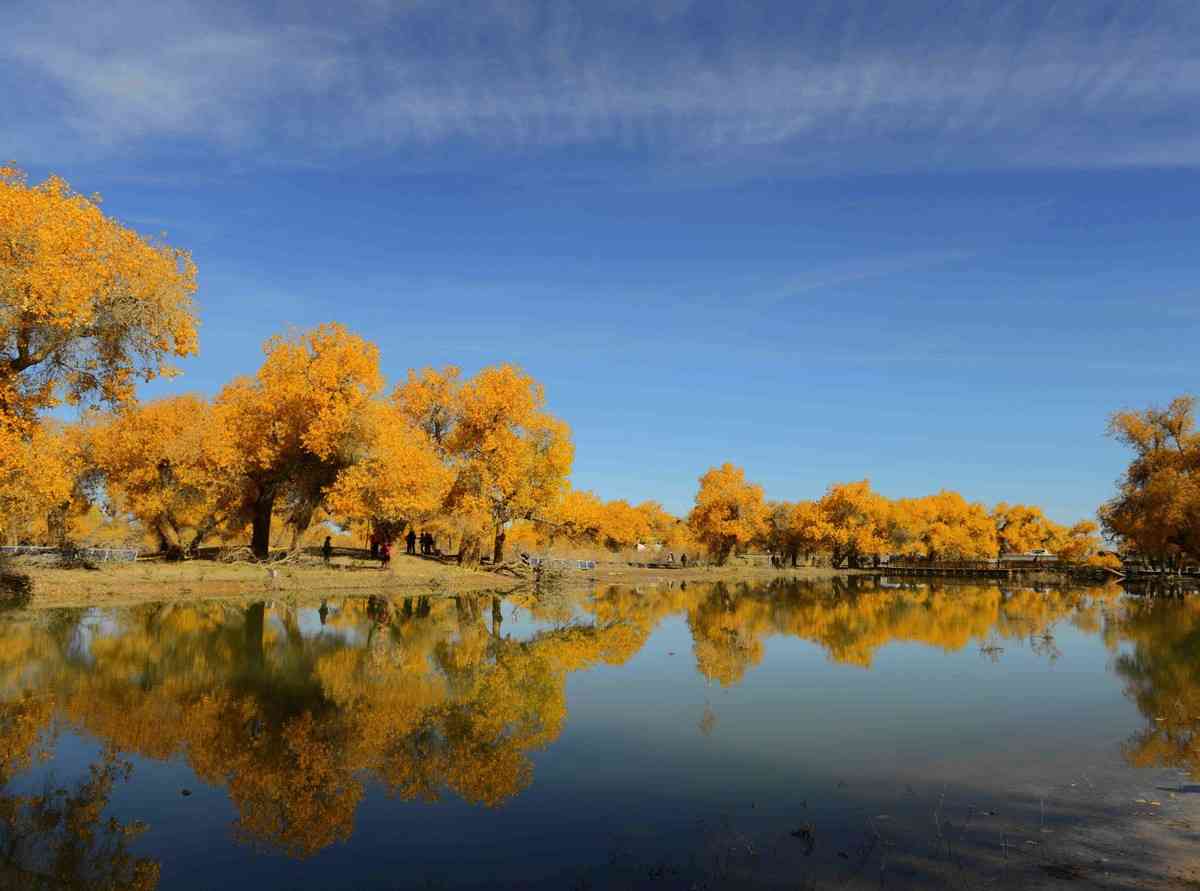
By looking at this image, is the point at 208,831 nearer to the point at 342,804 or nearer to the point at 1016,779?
the point at 342,804

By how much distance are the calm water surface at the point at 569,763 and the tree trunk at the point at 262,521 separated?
72.3 feet

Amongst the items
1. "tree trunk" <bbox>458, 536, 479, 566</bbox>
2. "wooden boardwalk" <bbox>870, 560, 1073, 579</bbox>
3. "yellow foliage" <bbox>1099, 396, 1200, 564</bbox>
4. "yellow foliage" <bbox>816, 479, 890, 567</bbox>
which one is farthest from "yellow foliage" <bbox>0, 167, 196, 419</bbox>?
"wooden boardwalk" <bbox>870, 560, 1073, 579</bbox>

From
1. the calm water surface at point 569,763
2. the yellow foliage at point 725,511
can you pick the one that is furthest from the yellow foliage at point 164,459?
the yellow foliage at point 725,511

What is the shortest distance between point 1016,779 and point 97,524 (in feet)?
283

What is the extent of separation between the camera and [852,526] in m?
98.8

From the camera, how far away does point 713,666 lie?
73.5 feet

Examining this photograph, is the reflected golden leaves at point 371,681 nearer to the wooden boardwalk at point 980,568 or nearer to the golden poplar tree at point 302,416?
the golden poplar tree at point 302,416

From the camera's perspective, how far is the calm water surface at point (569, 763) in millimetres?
8562

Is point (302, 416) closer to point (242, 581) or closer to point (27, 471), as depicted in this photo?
point (242, 581)

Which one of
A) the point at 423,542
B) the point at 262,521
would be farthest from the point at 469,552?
the point at 262,521

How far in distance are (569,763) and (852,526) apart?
91.7 metres

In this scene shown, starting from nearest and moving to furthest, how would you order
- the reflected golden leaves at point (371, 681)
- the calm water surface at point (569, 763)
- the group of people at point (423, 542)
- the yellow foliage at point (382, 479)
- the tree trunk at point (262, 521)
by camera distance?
the calm water surface at point (569, 763) → the reflected golden leaves at point (371, 681) → the yellow foliage at point (382, 479) → the tree trunk at point (262, 521) → the group of people at point (423, 542)

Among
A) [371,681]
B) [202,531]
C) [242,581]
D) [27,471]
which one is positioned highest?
[27,471]

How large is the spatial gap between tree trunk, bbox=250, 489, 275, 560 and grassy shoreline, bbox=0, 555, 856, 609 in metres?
2.66
